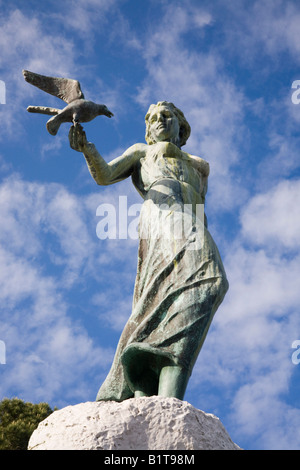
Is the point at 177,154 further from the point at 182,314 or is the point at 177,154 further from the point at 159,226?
the point at 182,314

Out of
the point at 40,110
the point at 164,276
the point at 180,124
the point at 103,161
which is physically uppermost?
the point at 180,124

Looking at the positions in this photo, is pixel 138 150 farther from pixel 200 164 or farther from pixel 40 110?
pixel 40 110

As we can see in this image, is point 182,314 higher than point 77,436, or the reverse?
point 182,314

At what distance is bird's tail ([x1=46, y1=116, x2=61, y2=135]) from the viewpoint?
649 centimetres

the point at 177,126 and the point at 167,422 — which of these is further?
the point at 177,126

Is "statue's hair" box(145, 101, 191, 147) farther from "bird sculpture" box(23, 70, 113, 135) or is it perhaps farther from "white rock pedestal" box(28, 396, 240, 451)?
"white rock pedestal" box(28, 396, 240, 451)

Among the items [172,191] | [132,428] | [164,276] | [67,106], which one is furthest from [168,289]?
[67,106]

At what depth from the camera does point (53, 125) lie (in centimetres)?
651

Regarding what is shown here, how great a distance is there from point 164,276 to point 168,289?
171 millimetres
